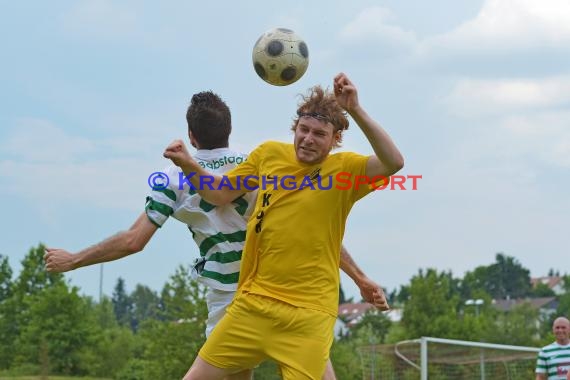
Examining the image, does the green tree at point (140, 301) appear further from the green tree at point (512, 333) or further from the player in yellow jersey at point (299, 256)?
the player in yellow jersey at point (299, 256)

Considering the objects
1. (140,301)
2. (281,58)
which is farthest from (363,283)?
(140,301)

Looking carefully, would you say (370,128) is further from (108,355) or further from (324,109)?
(108,355)

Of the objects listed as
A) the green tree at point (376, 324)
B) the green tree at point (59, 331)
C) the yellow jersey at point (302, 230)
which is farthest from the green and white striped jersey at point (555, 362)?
the green tree at point (376, 324)

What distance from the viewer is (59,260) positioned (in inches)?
226

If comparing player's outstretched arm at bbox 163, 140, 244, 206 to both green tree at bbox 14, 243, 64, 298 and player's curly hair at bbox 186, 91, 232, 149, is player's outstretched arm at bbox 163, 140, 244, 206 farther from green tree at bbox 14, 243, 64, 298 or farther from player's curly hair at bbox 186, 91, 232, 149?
green tree at bbox 14, 243, 64, 298

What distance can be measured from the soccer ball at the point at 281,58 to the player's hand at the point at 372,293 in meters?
1.53

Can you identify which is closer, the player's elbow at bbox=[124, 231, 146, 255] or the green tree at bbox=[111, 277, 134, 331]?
the player's elbow at bbox=[124, 231, 146, 255]

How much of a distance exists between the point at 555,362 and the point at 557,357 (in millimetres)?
76

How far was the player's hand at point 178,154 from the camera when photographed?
18.0 feet

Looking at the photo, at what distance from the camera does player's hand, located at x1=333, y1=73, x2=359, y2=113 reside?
499cm

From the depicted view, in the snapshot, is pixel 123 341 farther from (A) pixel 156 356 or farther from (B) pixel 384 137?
(B) pixel 384 137

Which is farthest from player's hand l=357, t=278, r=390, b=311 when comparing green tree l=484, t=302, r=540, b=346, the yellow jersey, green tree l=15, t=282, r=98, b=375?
green tree l=484, t=302, r=540, b=346

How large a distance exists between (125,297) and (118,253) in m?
171

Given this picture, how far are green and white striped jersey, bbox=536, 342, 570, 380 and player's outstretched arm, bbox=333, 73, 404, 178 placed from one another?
28.2 feet
